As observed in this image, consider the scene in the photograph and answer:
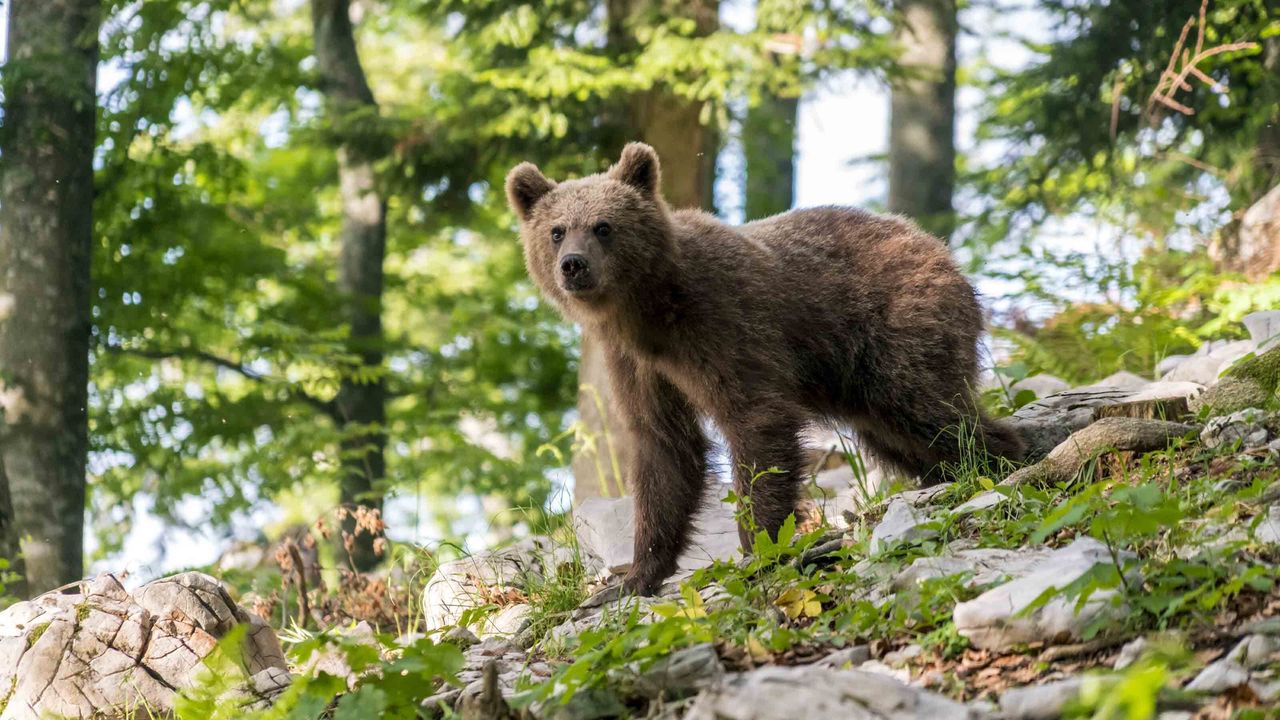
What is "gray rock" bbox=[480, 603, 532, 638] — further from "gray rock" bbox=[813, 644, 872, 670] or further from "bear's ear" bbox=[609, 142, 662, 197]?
"bear's ear" bbox=[609, 142, 662, 197]

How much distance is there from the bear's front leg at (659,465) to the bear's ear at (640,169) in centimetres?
96

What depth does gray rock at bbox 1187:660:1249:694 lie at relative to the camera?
322 cm

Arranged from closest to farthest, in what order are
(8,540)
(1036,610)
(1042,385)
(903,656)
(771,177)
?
(1036,610)
(903,656)
(8,540)
(1042,385)
(771,177)

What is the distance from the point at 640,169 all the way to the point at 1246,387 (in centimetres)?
311

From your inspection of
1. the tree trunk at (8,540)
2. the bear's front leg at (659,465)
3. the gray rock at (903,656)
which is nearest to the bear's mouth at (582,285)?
the bear's front leg at (659,465)

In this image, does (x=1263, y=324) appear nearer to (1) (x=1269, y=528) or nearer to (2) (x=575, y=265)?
(1) (x=1269, y=528)

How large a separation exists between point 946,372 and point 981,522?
1.67 metres

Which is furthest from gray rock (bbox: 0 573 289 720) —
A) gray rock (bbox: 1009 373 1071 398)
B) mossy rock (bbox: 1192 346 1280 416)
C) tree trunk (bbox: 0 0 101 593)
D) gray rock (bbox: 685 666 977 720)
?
gray rock (bbox: 1009 373 1071 398)

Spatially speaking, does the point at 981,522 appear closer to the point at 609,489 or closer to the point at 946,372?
the point at 946,372

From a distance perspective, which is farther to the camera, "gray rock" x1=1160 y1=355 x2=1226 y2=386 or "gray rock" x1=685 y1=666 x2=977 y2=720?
"gray rock" x1=1160 y1=355 x2=1226 y2=386

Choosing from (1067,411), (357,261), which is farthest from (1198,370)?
(357,261)

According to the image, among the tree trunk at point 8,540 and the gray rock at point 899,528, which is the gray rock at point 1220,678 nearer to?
the gray rock at point 899,528

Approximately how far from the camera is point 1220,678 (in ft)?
10.7

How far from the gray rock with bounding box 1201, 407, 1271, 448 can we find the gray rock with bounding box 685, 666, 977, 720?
232cm
